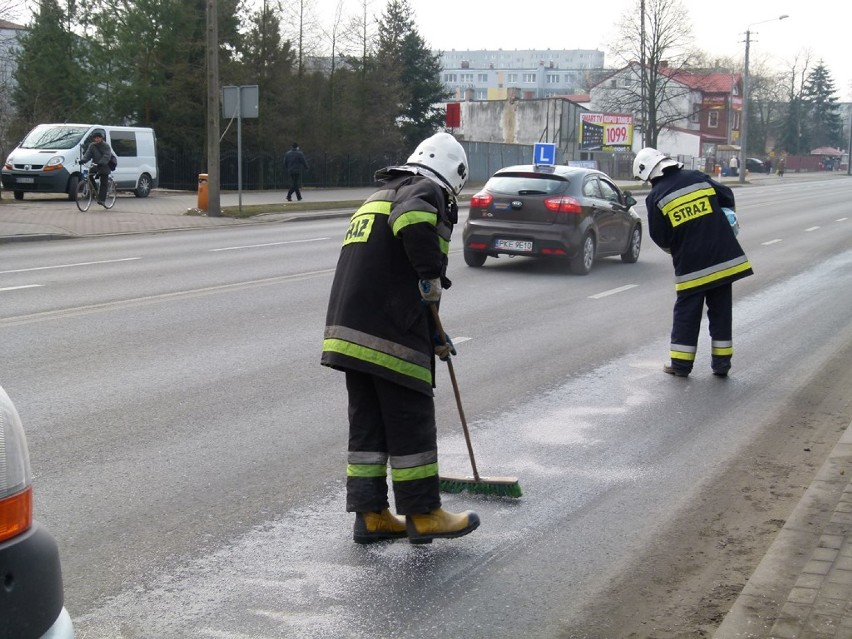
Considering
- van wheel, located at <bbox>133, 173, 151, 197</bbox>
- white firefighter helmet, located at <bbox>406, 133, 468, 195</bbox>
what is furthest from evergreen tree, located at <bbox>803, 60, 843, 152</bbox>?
white firefighter helmet, located at <bbox>406, 133, 468, 195</bbox>

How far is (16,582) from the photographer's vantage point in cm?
256

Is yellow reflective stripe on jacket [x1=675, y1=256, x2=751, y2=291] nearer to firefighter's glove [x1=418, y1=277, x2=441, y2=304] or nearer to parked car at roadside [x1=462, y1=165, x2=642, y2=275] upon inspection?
firefighter's glove [x1=418, y1=277, x2=441, y2=304]

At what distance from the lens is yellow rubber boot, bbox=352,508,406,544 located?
5.00m

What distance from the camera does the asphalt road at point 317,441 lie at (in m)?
4.41

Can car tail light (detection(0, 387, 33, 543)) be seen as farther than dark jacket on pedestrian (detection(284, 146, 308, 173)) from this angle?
No

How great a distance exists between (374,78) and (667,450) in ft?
142

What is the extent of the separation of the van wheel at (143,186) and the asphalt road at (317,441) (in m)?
17.8

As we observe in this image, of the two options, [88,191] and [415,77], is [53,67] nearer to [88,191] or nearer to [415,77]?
[88,191]

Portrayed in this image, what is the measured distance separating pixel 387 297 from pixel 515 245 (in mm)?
11304

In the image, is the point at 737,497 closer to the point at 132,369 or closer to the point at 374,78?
the point at 132,369

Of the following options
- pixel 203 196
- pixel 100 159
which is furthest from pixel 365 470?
pixel 203 196

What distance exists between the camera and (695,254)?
9.08 m

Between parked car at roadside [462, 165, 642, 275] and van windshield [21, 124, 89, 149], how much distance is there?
15.2m

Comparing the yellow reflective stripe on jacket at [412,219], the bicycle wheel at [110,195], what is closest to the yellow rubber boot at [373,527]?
the yellow reflective stripe on jacket at [412,219]
